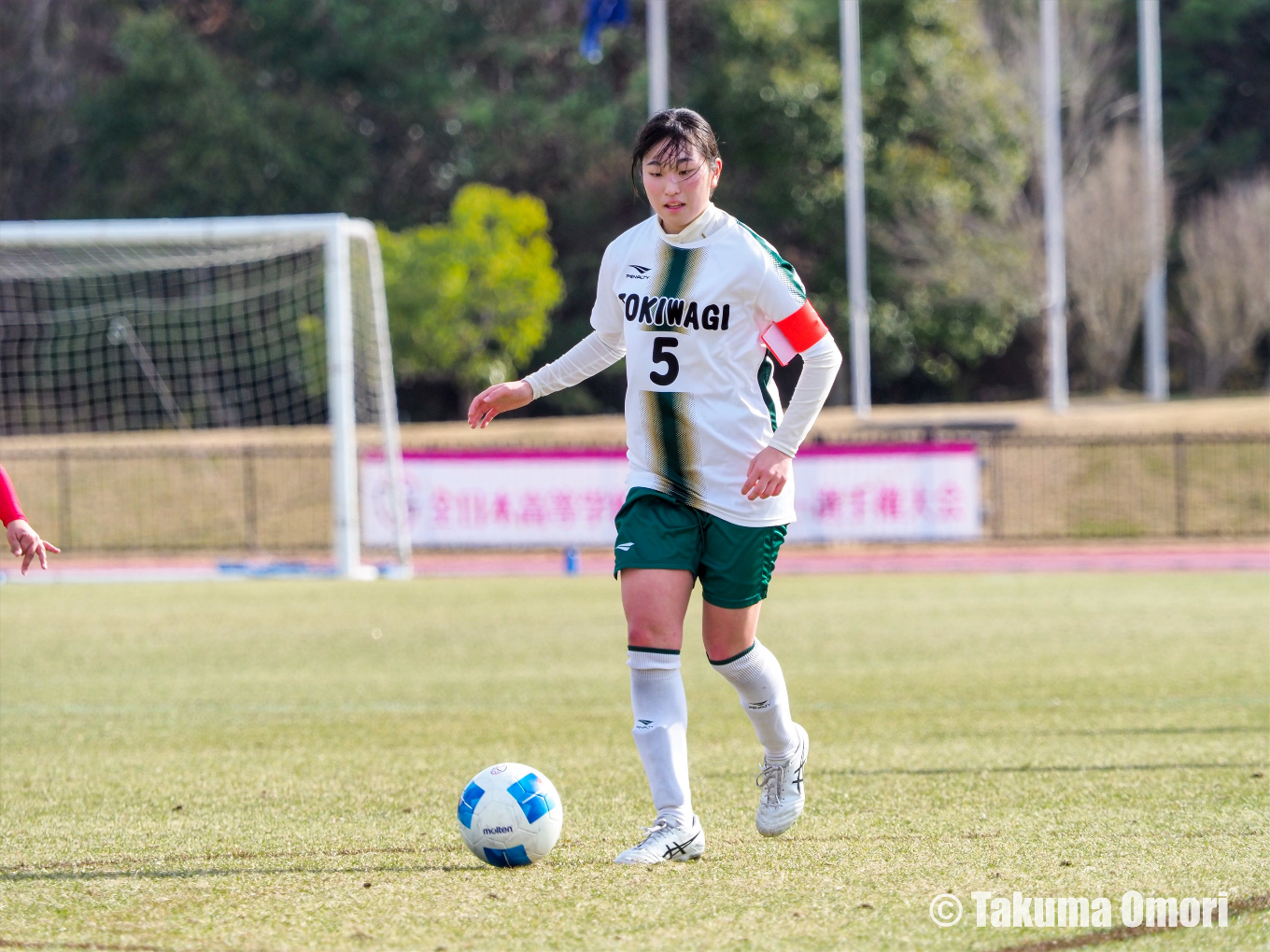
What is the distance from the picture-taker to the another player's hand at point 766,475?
4195 millimetres

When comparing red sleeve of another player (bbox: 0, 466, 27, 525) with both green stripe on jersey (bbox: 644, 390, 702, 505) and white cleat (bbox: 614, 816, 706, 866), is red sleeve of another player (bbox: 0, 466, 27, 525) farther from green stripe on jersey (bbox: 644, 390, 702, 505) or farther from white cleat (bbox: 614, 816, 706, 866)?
white cleat (bbox: 614, 816, 706, 866)

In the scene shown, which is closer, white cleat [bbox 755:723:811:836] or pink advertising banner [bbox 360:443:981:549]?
white cleat [bbox 755:723:811:836]

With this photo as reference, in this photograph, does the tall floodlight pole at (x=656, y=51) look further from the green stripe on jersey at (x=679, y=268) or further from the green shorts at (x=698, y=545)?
the green shorts at (x=698, y=545)

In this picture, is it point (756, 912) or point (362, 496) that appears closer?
point (756, 912)

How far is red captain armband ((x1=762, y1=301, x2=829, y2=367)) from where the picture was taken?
14.2 feet

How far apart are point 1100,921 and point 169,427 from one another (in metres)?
25.7

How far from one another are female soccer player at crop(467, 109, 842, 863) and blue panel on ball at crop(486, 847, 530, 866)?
328mm

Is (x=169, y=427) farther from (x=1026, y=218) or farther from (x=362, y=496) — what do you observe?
(x=1026, y=218)

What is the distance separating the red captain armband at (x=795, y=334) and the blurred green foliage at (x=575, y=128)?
28.0 meters

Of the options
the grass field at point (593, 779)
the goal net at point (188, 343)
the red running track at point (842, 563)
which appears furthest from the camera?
the goal net at point (188, 343)

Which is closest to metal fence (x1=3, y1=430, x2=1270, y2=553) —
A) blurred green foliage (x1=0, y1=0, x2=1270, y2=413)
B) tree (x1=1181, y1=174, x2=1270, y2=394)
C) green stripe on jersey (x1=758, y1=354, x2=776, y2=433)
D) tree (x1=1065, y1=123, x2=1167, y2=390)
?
blurred green foliage (x1=0, y1=0, x2=1270, y2=413)

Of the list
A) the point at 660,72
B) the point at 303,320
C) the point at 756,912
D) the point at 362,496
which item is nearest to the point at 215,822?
the point at 756,912

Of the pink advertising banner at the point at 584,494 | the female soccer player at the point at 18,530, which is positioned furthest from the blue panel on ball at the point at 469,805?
the pink advertising banner at the point at 584,494

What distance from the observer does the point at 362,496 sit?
20891 mm
